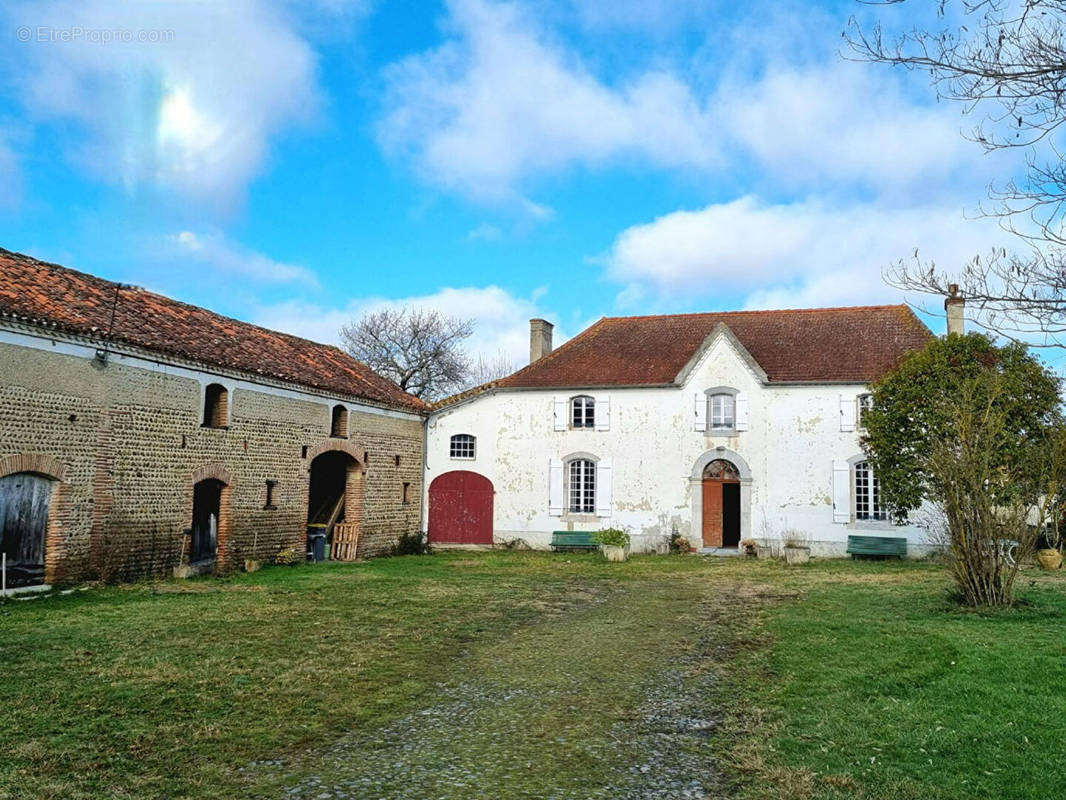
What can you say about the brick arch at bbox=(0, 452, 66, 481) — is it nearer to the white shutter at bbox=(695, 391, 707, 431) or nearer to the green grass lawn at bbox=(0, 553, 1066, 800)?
the green grass lawn at bbox=(0, 553, 1066, 800)

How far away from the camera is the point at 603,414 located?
23.2m

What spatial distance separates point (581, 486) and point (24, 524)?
560 inches

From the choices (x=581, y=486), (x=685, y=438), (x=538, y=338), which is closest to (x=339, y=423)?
(x=581, y=486)

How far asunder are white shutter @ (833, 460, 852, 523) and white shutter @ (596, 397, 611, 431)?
6.23 m

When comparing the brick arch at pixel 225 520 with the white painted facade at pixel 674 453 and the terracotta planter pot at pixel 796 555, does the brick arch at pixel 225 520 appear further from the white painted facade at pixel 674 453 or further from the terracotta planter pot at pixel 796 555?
the terracotta planter pot at pixel 796 555

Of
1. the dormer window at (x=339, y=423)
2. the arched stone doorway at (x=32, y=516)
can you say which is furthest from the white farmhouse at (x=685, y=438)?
the arched stone doorway at (x=32, y=516)

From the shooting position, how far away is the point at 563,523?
2320 cm

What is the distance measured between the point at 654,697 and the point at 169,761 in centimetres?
398

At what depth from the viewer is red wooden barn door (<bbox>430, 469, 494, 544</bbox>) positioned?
23.9 meters

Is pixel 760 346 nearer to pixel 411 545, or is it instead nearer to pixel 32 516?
pixel 411 545

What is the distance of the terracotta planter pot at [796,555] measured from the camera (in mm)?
19516

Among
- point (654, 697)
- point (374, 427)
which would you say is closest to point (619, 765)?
point (654, 697)

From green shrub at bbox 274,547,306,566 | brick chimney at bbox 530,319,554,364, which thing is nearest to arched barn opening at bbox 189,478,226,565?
green shrub at bbox 274,547,306,566

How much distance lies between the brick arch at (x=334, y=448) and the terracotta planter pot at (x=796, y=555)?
11032 mm
